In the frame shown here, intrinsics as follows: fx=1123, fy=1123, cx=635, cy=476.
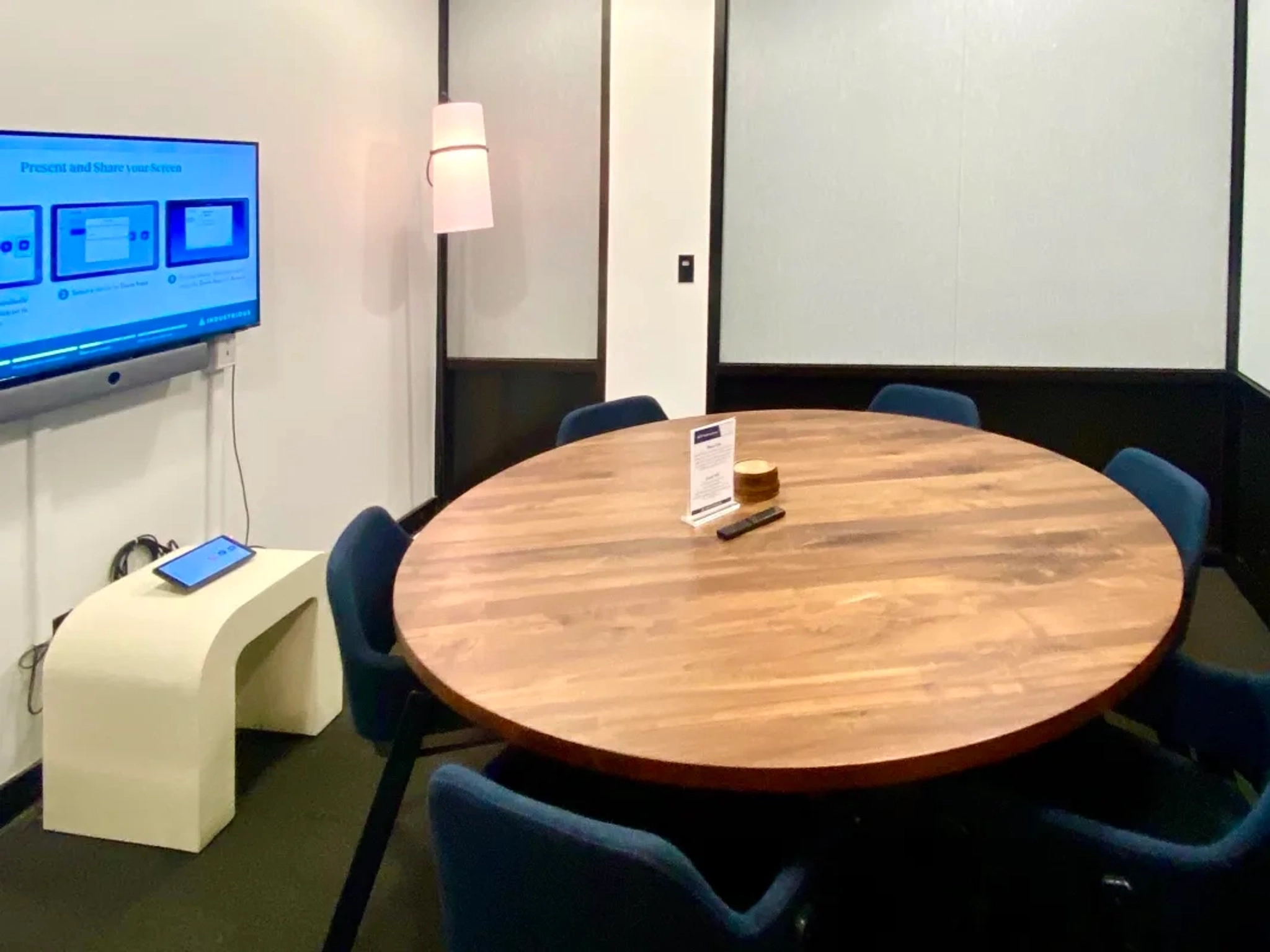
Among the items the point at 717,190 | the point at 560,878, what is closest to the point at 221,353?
the point at 717,190

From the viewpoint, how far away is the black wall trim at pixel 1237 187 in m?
4.02

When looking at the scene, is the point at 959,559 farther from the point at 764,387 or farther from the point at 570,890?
the point at 764,387

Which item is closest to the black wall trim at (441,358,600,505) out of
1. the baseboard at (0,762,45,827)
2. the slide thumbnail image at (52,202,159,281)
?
the slide thumbnail image at (52,202,159,281)

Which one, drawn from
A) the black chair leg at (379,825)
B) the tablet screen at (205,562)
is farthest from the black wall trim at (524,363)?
the black chair leg at (379,825)

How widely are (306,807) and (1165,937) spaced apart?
1910 mm

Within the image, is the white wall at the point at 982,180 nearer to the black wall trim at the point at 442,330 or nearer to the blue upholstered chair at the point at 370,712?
the black wall trim at the point at 442,330

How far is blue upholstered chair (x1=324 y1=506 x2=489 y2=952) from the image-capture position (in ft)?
6.55

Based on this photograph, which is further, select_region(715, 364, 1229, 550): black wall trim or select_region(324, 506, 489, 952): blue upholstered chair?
select_region(715, 364, 1229, 550): black wall trim

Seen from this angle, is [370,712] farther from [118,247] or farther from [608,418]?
[608,418]

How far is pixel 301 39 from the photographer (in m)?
3.49

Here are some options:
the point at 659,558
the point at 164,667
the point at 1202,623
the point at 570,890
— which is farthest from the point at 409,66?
the point at 570,890

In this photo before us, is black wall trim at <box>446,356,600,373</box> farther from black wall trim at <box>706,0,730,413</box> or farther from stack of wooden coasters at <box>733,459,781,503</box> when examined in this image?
stack of wooden coasters at <box>733,459,781,503</box>

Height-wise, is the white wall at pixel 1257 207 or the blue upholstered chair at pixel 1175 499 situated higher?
the white wall at pixel 1257 207

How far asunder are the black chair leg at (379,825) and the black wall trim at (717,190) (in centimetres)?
277
